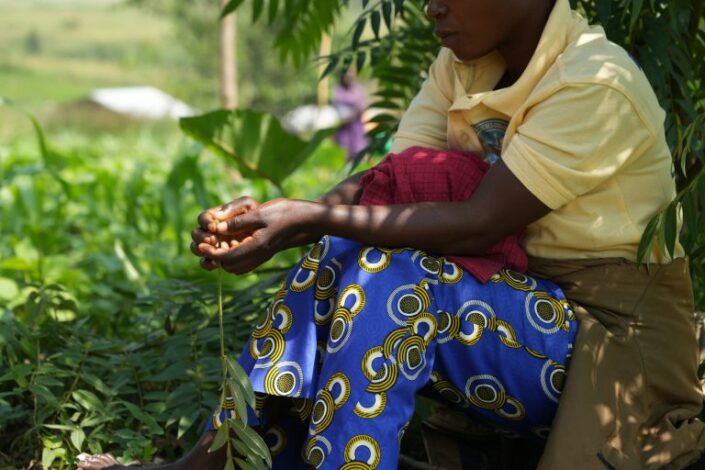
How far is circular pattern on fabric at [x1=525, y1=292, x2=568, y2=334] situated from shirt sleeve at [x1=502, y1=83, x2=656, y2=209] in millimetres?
178

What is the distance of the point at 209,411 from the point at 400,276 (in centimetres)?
82

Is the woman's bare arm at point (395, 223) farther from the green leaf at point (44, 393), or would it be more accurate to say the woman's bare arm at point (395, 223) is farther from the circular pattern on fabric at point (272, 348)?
the green leaf at point (44, 393)

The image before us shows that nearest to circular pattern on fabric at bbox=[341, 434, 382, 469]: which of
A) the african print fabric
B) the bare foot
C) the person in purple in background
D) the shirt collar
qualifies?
the african print fabric

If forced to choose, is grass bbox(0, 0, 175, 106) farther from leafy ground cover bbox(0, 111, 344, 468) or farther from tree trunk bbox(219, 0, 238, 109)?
leafy ground cover bbox(0, 111, 344, 468)

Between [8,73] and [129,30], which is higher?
[8,73]

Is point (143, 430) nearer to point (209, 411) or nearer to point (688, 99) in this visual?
point (209, 411)

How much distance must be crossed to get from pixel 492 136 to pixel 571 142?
268 mm

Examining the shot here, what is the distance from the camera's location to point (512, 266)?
2264mm

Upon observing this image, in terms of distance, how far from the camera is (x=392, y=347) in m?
2.04

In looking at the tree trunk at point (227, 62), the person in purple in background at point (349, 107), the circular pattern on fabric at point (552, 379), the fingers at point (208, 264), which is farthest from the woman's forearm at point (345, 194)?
the person in purple in background at point (349, 107)

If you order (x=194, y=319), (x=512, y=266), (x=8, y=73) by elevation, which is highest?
(x=512, y=266)

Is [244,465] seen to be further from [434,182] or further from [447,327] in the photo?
[434,182]

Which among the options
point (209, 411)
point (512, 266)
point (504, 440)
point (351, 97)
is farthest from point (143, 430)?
point (351, 97)

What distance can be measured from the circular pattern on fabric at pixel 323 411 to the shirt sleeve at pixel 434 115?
721mm
